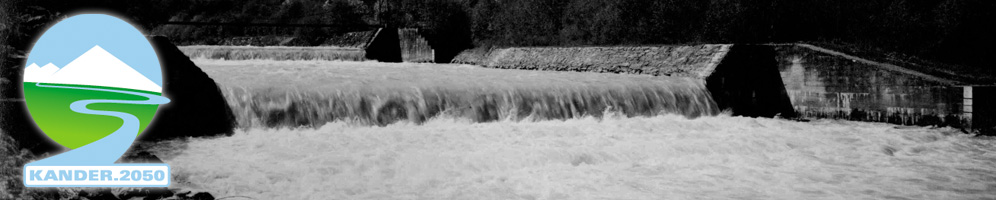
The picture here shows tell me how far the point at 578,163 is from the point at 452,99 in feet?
9.00

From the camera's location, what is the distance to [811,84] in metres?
10.2

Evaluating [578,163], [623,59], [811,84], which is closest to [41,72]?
[578,163]

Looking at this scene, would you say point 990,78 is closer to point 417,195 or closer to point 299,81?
point 417,195

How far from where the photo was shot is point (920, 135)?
820 cm

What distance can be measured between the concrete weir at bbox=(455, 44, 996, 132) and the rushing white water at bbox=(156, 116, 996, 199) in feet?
1.71

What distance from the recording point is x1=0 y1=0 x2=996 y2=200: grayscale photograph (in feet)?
14.6

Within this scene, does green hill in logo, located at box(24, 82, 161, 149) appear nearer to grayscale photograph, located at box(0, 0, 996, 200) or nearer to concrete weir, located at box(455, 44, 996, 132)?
grayscale photograph, located at box(0, 0, 996, 200)

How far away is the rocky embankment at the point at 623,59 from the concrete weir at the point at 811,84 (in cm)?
2

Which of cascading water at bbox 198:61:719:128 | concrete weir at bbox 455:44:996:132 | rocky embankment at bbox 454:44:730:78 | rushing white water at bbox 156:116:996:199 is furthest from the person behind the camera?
rocky embankment at bbox 454:44:730:78

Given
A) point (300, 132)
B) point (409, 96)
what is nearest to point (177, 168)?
point (300, 132)

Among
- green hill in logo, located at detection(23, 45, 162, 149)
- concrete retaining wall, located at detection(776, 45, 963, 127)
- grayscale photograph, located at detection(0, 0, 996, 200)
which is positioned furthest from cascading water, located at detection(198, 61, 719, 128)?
green hill in logo, located at detection(23, 45, 162, 149)

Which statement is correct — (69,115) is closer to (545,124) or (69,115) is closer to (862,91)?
(545,124)

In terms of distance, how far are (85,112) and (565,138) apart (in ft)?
14.3

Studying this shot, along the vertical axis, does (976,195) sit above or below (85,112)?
below
